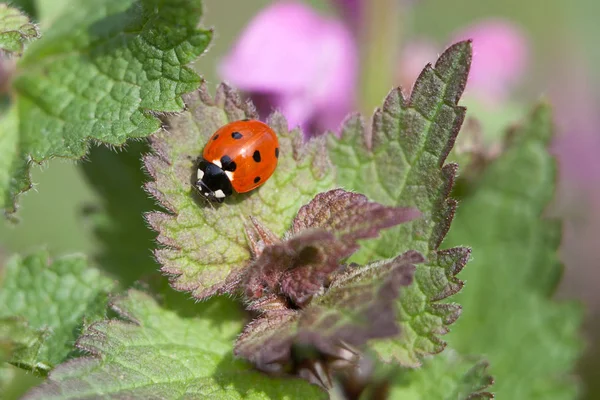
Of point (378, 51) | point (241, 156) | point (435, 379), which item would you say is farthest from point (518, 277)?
point (241, 156)

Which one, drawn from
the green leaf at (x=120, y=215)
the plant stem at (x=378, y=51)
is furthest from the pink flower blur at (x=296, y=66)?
the green leaf at (x=120, y=215)

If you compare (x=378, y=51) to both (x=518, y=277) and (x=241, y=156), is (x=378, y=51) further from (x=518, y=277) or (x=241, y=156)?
(x=241, y=156)

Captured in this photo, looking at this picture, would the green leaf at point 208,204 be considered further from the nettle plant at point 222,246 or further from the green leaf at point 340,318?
the green leaf at point 340,318

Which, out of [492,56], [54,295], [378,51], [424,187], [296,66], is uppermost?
[492,56]

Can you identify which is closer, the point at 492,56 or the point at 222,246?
the point at 222,246

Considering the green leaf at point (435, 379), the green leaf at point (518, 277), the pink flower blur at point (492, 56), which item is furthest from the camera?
the pink flower blur at point (492, 56)

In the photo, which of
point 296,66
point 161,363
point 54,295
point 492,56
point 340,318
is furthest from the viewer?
point 492,56

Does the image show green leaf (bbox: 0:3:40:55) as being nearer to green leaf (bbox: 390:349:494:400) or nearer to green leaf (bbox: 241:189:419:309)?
green leaf (bbox: 241:189:419:309)
